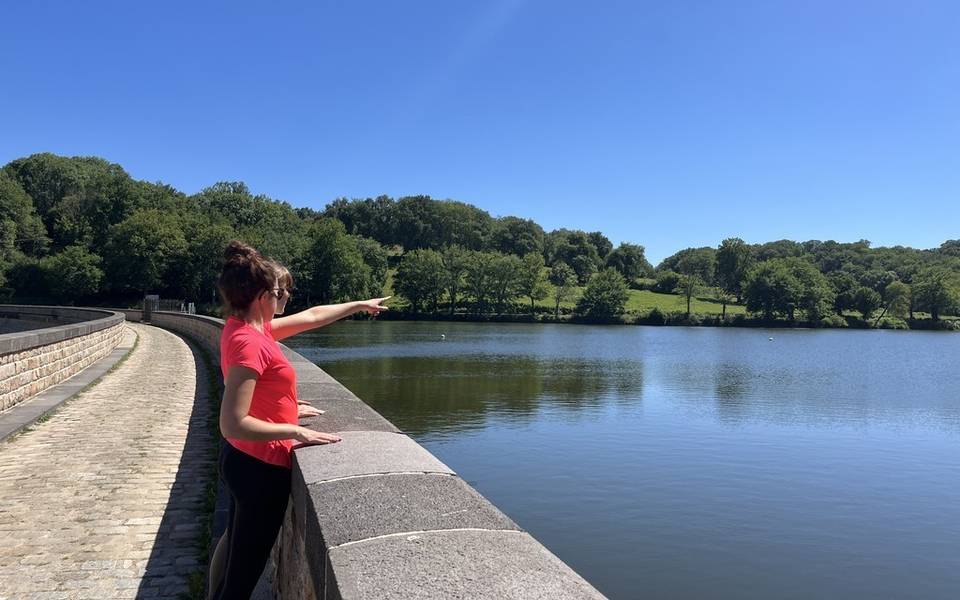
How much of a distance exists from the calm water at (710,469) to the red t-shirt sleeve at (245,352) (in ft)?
22.4

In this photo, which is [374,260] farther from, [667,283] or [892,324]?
[892,324]

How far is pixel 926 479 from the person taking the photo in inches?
504

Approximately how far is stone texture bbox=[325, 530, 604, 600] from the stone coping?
8.63 m

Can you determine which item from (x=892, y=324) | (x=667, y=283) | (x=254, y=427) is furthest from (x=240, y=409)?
(x=667, y=283)

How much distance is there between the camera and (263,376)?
2.58 m

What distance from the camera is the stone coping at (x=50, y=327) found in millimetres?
9038

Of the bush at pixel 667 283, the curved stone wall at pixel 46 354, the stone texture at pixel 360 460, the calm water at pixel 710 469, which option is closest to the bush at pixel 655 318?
the bush at pixel 667 283

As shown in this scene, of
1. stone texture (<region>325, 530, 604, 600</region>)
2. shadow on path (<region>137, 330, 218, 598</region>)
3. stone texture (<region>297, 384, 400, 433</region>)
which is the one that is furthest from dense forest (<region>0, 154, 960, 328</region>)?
stone texture (<region>325, 530, 604, 600</region>)

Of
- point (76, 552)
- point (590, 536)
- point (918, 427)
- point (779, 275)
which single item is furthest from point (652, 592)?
point (779, 275)

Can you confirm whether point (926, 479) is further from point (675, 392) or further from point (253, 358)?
point (253, 358)

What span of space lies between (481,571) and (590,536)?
820 cm

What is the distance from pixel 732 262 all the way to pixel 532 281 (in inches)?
1685

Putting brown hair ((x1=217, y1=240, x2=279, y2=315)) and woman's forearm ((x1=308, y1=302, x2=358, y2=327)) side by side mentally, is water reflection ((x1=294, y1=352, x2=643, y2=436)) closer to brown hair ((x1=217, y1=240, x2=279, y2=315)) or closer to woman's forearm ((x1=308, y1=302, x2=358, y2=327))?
woman's forearm ((x1=308, y1=302, x2=358, y2=327))

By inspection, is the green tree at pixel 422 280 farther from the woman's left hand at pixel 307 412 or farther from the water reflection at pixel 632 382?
the woman's left hand at pixel 307 412
